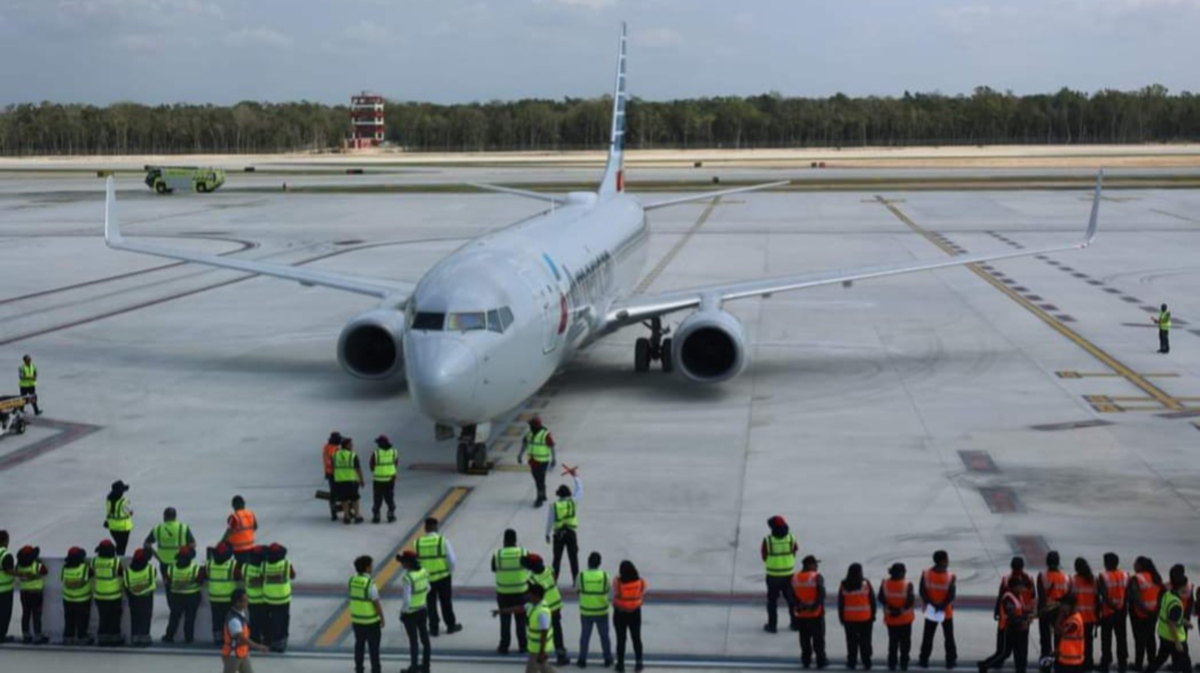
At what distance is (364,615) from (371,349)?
15.0m

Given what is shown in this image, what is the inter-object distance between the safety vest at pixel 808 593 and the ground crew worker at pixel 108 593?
8.06 m

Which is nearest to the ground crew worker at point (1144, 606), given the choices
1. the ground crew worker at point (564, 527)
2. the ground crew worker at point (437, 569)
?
the ground crew worker at point (564, 527)

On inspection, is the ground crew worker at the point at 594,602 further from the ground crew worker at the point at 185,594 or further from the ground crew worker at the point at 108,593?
the ground crew worker at the point at 108,593

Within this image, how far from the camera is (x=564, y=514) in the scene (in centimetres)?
1844

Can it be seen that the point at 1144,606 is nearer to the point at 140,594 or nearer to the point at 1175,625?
the point at 1175,625

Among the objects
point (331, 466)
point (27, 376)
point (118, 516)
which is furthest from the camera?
point (27, 376)

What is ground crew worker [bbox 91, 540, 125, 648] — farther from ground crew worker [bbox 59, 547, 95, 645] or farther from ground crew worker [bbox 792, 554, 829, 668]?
ground crew worker [bbox 792, 554, 829, 668]

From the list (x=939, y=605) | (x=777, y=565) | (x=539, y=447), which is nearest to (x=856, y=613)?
(x=939, y=605)

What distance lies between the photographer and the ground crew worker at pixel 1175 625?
14.9 metres

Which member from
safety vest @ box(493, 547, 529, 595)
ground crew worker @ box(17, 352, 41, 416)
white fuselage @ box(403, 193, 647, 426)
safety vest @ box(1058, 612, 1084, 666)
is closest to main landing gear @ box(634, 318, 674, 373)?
white fuselage @ box(403, 193, 647, 426)

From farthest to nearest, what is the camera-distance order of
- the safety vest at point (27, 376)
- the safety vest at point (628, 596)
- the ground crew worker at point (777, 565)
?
the safety vest at point (27, 376), the ground crew worker at point (777, 565), the safety vest at point (628, 596)

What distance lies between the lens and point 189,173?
109312 mm

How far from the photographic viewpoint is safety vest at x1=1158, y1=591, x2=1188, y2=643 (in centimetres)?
1486

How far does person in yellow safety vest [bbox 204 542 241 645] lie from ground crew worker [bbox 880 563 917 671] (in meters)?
7.60
